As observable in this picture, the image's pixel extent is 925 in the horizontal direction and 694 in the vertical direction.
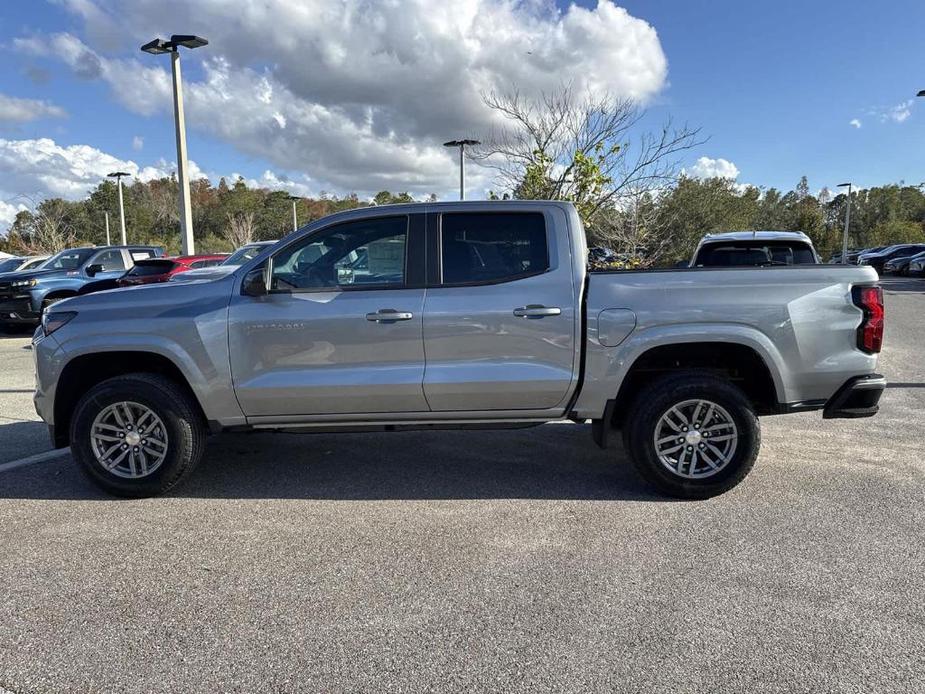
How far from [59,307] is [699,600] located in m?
4.37

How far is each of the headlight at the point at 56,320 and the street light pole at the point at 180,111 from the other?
11.6 meters

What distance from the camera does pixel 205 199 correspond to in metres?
66.6

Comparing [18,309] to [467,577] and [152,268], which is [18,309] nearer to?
[152,268]

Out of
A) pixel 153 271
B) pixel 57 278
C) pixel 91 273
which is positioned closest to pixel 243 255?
pixel 153 271

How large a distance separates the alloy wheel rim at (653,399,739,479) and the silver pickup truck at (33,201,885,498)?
0.01 meters

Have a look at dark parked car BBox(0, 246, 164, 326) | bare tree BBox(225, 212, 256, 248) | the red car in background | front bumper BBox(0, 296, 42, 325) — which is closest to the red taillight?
the red car in background

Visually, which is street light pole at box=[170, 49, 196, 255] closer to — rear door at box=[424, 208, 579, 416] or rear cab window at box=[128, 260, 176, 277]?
rear cab window at box=[128, 260, 176, 277]

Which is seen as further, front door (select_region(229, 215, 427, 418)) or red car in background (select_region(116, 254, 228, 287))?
red car in background (select_region(116, 254, 228, 287))

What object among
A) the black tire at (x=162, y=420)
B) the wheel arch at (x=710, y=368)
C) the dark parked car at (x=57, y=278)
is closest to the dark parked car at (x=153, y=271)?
the dark parked car at (x=57, y=278)

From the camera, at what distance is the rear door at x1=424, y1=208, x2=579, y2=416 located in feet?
14.0

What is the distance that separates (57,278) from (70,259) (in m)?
1.42

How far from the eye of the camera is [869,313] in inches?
166

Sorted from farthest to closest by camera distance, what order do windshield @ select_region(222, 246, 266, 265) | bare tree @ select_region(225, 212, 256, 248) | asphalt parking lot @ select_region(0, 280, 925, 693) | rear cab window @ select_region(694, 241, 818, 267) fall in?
bare tree @ select_region(225, 212, 256, 248) < windshield @ select_region(222, 246, 266, 265) < rear cab window @ select_region(694, 241, 818, 267) < asphalt parking lot @ select_region(0, 280, 925, 693)

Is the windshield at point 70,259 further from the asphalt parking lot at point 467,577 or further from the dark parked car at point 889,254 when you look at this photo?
the dark parked car at point 889,254
